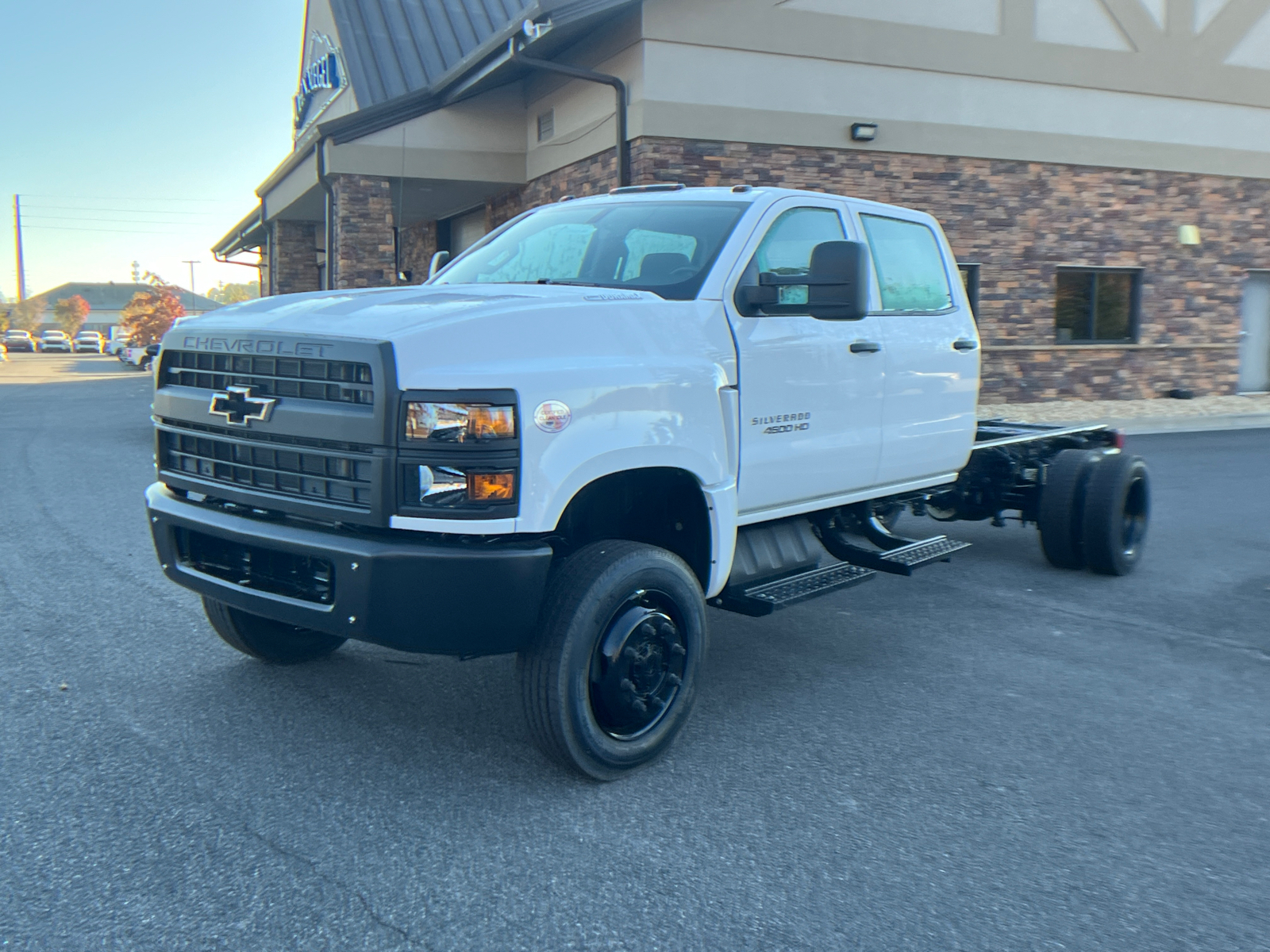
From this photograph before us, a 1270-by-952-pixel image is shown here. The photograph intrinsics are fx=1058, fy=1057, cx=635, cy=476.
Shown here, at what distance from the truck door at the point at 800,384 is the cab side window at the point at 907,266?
32 cm

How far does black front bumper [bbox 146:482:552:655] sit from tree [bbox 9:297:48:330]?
392 feet

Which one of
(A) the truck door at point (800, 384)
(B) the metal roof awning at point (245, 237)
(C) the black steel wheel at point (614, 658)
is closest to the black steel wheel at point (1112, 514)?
(A) the truck door at point (800, 384)

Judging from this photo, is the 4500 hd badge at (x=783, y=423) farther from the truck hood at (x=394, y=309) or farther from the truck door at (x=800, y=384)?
the truck hood at (x=394, y=309)

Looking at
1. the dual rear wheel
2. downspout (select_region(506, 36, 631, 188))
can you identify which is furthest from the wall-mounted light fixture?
the dual rear wheel

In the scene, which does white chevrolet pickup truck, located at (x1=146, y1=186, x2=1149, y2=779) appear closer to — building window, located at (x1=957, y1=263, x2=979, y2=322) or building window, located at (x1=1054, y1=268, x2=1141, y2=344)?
building window, located at (x1=957, y1=263, x2=979, y2=322)

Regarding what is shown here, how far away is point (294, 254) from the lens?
24453 mm

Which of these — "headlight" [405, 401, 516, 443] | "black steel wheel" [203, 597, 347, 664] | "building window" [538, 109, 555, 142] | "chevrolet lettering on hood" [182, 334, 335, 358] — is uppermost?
"building window" [538, 109, 555, 142]

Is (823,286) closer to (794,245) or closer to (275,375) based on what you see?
(794,245)

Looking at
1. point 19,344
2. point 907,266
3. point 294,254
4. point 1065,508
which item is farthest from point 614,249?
point 19,344

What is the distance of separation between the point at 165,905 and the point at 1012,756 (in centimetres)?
291

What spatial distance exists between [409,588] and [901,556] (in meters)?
2.90

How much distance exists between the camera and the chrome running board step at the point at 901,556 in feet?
17.0

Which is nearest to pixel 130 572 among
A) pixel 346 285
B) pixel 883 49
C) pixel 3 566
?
pixel 3 566

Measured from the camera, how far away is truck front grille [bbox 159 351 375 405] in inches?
132
